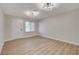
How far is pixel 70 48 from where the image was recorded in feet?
5.74

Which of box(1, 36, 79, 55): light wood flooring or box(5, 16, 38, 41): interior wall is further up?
box(5, 16, 38, 41): interior wall

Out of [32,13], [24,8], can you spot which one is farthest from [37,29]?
[24,8]

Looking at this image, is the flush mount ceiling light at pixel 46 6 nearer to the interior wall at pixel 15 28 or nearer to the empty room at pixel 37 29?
the empty room at pixel 37 29

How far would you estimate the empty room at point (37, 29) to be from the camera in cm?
174

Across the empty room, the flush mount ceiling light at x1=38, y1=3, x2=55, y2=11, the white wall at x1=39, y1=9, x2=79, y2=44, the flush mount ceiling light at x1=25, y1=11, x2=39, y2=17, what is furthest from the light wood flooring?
the flush mount ceiling light at x1=38, y1=3, x2=55, y2=11

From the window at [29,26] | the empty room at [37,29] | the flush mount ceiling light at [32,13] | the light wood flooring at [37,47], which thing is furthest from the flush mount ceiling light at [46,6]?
the light wood flooring at [37,47]

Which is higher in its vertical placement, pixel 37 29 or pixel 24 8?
pixel 24 8

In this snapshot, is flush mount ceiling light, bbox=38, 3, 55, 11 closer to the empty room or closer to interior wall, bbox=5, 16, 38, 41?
the empty room

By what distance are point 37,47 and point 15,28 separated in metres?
0.51

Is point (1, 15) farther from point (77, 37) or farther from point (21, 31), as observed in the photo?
point (77, 37)

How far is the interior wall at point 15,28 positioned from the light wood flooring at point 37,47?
9 cm

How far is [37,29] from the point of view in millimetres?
1864

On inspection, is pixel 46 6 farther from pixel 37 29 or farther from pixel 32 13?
pixel 37 29

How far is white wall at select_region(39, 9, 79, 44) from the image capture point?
1750mm
